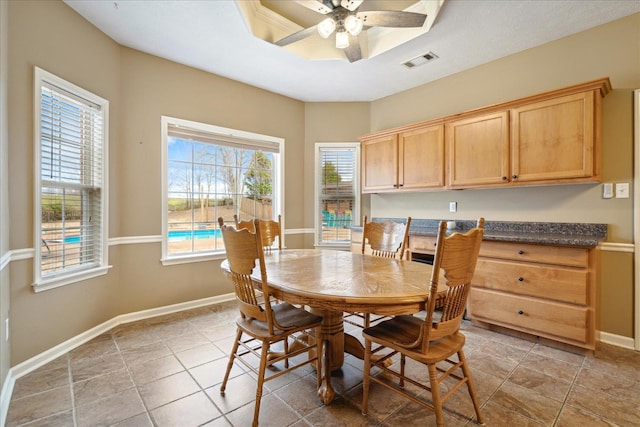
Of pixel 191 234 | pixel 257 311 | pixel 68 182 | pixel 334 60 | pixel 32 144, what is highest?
pixel 334 60

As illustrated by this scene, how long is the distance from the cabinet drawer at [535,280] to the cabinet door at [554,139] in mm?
829

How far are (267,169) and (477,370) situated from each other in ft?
11.0

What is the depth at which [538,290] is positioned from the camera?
2.47 m

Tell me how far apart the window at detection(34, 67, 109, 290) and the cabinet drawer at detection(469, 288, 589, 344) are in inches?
144

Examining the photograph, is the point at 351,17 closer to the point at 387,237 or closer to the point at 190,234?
the point at 387,237

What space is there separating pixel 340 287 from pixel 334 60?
2.72 m

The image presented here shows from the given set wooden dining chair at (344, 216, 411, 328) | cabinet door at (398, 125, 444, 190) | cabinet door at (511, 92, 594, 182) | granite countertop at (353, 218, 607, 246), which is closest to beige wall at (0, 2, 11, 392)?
wooden dining chair at (344, 216, 411, 328)

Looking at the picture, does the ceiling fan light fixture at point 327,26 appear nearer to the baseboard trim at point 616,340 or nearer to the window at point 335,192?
the window at point 335,192

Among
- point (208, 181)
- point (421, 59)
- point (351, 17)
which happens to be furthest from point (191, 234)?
point (421, 59)

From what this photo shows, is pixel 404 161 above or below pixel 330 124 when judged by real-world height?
below

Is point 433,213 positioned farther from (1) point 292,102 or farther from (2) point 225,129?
(2) point 225,129

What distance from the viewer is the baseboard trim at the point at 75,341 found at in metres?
1.77

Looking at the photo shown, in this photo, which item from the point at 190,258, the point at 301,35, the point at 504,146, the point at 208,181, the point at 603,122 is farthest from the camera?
the point at 208,181

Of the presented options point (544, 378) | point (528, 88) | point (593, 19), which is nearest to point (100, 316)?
point (544, 378)
